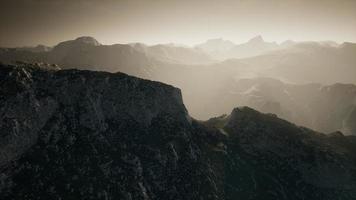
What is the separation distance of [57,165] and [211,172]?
4567 centimetres

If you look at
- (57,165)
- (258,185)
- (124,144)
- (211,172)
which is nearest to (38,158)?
(57,165)

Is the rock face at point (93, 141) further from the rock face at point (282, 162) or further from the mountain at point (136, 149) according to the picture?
the rock face at point (282, 162)

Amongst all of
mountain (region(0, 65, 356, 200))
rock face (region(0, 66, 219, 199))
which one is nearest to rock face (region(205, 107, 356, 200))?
mountain (region(0, 65, 356, 200))

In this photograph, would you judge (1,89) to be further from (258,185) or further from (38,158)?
(258,185)

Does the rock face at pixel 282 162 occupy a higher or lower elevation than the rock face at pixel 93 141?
lower

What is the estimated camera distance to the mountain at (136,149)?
256ft

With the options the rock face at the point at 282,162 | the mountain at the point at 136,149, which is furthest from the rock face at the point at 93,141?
the rock face at the point at 282,162

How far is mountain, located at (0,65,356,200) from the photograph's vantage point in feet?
256

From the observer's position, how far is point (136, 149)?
9494cm

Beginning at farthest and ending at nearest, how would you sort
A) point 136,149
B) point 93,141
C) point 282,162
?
point 282,162 → point 136,149 → point 93,141

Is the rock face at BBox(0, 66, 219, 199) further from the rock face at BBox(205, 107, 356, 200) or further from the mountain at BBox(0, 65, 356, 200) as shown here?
the rock face at BBox(205, 107, 356, 200)

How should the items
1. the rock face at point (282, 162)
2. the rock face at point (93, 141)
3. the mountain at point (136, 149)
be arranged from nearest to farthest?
the rock face at point (93, 141) < the mountain at point (136, 149) < the rock face at point (282, 162)

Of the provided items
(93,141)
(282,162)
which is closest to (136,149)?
(93,141)

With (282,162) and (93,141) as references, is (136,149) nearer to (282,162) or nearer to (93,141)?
(93,141)
